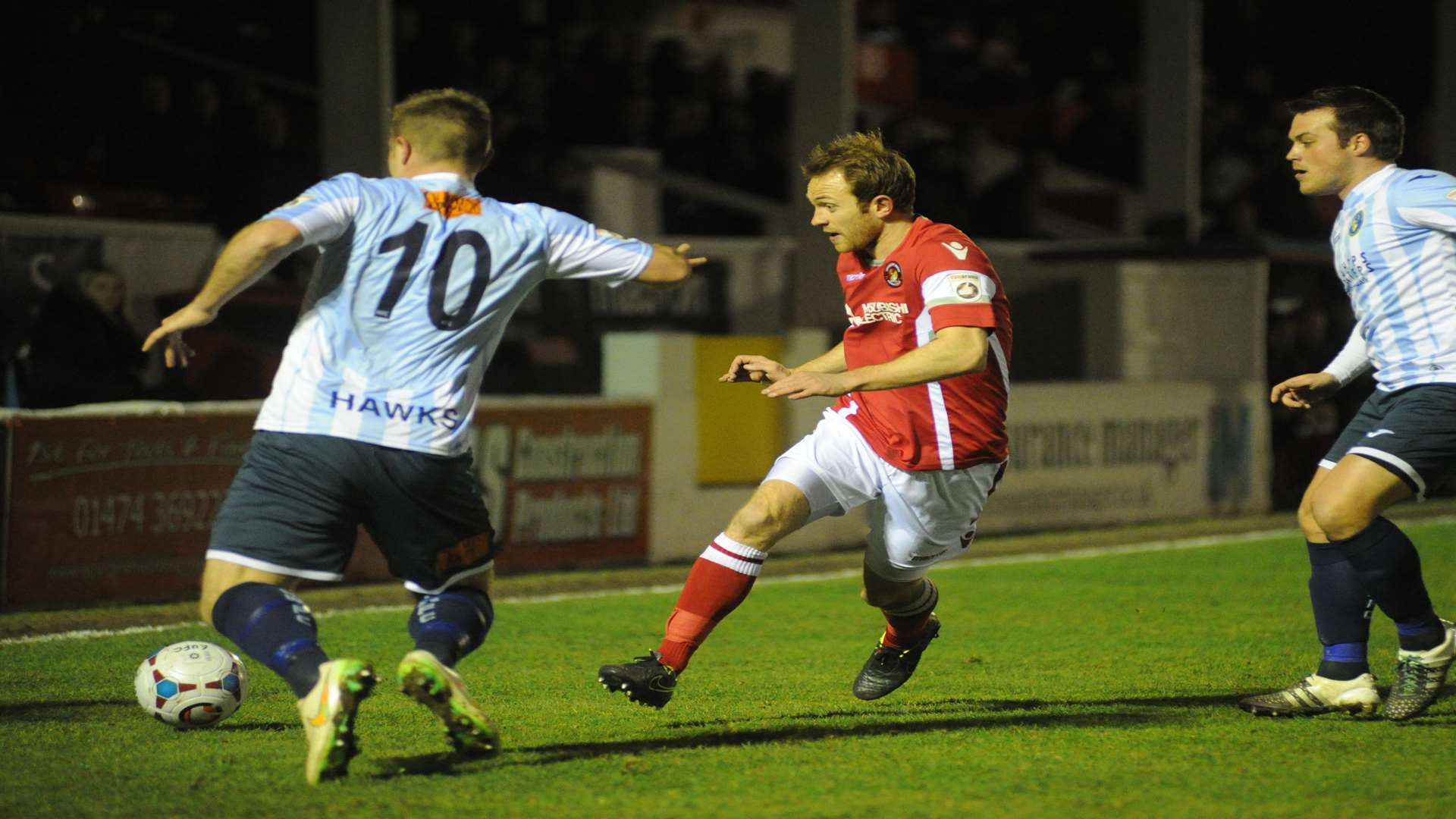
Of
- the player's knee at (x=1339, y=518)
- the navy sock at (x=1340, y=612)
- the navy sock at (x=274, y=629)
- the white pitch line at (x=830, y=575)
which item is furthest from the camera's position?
the white pitch line at (x=830, y=575)

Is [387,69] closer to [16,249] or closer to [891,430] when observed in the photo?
[16,249]

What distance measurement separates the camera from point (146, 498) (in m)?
9.11

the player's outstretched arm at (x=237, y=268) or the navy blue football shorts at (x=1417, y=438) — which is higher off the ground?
the player's outstretched arm at (x=237, y=268)

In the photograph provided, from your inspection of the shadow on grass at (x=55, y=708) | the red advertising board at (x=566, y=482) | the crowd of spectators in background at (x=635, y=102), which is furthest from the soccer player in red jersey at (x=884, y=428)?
the crowd of spectators in background at (x=635, y=102)

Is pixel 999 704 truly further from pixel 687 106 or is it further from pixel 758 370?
pixel 687 106

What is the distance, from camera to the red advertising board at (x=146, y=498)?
8.73m

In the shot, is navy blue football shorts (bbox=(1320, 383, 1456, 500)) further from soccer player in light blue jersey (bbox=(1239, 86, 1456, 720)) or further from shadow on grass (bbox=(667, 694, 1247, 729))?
shadow on grass (bbox=(667, 694, 1247, 729))

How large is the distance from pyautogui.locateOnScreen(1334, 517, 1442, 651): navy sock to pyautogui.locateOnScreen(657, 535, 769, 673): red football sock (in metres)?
1.88

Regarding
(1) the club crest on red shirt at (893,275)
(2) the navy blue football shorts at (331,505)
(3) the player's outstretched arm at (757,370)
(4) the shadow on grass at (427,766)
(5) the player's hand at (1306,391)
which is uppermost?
(1) the club crest on red shirt at (893,275)

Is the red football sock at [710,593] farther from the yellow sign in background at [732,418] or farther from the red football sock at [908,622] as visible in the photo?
the yellow sign in background at [732,418]

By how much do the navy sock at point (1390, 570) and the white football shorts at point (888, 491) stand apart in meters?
1.16

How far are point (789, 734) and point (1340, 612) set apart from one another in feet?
5.99

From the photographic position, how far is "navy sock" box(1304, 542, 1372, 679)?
5734 millimetres

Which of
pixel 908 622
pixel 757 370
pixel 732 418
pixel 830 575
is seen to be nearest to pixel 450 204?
pixel 757 370
